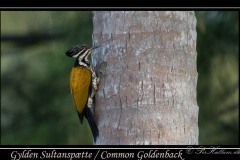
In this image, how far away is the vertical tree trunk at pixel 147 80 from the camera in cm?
420

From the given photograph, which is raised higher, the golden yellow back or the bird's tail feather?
the golden yellow back

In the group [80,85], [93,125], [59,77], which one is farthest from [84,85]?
[59,77]

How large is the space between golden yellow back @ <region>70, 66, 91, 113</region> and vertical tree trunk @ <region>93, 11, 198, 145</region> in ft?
0.71

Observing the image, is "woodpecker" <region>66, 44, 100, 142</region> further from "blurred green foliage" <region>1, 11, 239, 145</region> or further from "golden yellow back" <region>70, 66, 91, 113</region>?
"blurred green foliage" <region>1, 11, 239, 145</region>

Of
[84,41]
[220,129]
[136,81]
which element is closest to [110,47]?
[136,81]

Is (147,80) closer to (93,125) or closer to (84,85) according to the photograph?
(93,125)

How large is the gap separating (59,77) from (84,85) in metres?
2.26

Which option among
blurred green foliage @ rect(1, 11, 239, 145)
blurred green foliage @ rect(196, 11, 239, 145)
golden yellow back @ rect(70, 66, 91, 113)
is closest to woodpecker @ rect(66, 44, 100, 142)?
golden yellow back @ rect(70, 66, 91, 113)

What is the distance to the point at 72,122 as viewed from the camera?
6926mm

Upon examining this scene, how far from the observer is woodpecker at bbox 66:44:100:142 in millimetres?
4500

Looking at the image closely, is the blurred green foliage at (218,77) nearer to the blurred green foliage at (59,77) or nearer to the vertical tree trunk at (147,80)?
the blurred green foliage at (59,77)

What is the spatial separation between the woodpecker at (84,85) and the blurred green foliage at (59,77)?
67.6 inches

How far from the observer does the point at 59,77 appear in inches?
272
